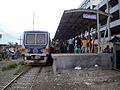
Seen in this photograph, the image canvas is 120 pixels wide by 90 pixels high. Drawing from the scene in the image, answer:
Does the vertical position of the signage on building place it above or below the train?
above

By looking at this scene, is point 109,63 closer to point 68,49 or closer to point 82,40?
point 82,40

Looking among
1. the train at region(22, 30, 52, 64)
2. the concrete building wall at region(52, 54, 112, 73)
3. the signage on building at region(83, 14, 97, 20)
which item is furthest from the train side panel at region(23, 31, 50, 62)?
the concrete building wall at region(52, 54, 112, 73)

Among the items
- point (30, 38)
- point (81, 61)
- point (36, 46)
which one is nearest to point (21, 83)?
point (81, 61)

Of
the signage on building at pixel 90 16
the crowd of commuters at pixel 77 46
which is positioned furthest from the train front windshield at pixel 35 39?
the signage on building at pixel 90 16

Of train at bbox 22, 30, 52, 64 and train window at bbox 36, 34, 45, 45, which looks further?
train window at bbox 36, 34, 45, 45

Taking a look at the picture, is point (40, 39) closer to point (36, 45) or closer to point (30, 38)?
point (36, 45)

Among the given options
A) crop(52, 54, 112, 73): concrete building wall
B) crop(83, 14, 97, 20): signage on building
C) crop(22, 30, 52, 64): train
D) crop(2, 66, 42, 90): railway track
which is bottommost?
crop(2, 66, 42, 90): railway track

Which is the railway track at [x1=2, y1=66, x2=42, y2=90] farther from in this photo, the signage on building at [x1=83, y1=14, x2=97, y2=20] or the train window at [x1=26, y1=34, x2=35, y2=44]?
the train window at [x1=26, y1=34, x2=35, y2=44]

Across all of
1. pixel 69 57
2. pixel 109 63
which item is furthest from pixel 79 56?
pixel 109 63

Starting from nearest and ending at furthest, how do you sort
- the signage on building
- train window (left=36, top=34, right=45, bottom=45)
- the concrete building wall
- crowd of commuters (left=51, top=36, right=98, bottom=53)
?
the concrete building wall
the signage on building
crowd of commuters (left=51, top=36, right=98, bottom=53)
train window (left=36, top=34, right=45, bottom=45)

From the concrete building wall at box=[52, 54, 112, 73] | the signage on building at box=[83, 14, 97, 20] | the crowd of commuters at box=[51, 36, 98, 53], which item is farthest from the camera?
the crowd of commuters at box=[51, 36, 98, 53]

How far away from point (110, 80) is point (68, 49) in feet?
51.9

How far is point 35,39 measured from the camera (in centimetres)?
2806

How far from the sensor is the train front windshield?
27855mm
